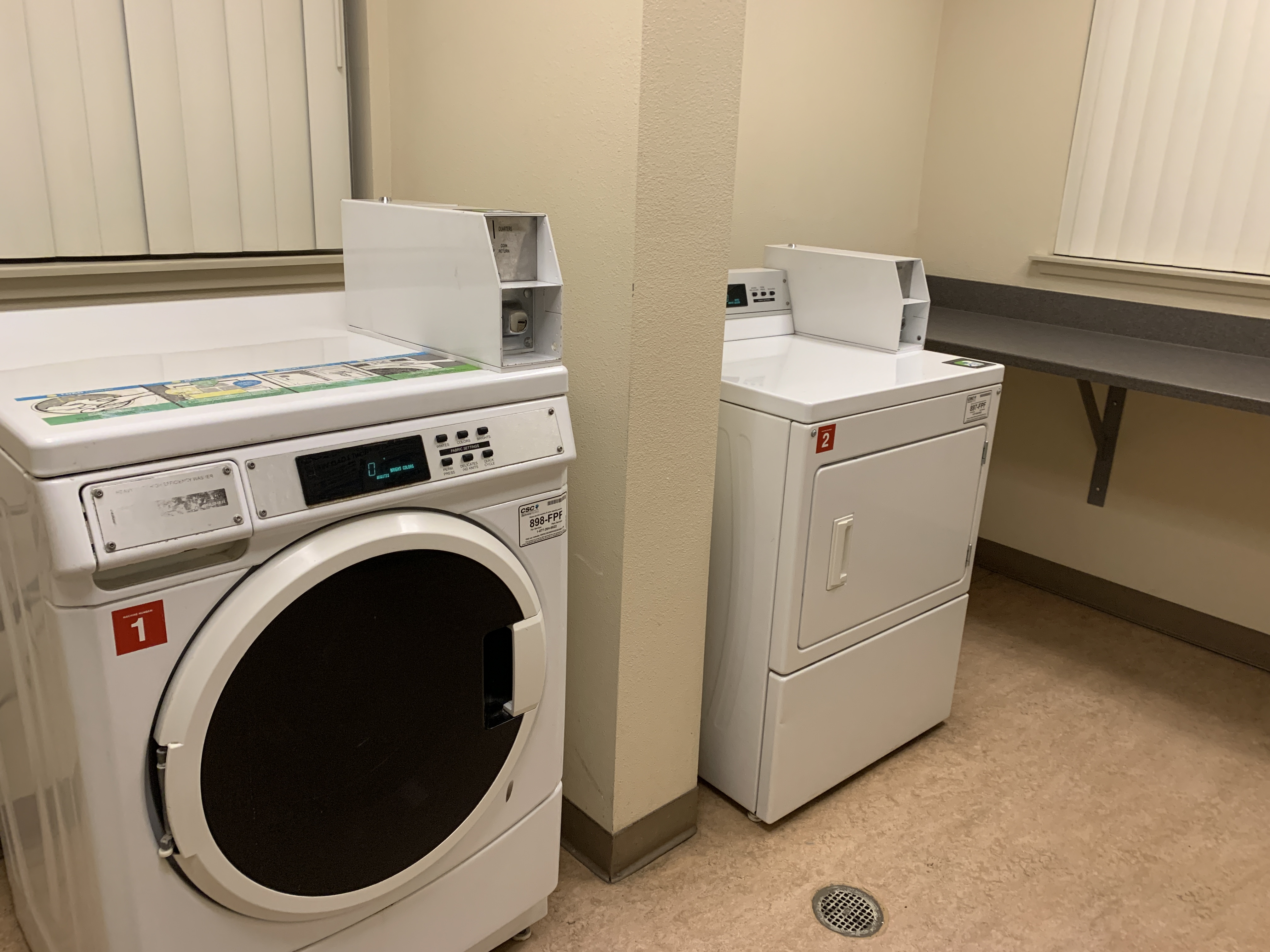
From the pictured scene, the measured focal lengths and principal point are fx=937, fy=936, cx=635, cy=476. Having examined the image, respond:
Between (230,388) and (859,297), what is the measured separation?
1560mm

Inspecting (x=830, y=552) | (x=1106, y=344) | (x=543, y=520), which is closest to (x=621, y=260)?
(x=543, y=520)

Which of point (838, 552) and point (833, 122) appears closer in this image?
point (838, 552)

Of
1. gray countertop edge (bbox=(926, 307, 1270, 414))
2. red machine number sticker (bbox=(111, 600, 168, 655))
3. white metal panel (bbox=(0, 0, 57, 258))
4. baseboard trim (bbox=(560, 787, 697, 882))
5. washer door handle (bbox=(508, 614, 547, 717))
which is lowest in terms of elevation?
baseboard trim (bbox=(560, 787, 697, 882))

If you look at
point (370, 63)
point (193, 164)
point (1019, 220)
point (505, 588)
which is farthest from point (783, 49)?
point (505, 588)

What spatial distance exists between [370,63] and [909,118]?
1.91 metres

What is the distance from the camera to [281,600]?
114 centimetres

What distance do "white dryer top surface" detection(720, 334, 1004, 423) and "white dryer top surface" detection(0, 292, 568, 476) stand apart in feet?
1.78

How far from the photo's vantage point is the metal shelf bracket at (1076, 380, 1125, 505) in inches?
114

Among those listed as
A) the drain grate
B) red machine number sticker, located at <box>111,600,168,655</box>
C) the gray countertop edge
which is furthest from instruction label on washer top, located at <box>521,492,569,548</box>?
the gray countertop edge

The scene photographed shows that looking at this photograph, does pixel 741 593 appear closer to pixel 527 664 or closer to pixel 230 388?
pixel 527 664

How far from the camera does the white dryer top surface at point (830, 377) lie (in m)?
1.81

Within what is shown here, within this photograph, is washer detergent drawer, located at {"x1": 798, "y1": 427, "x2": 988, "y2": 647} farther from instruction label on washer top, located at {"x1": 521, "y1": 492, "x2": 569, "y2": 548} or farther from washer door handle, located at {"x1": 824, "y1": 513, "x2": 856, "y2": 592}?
instruction label on washer top, located at {"x1": 521, "y1": 492, "x2": 569, "y2": 548}

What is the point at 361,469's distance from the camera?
1198mm

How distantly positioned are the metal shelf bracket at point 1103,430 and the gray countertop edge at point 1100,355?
7.3 inches
